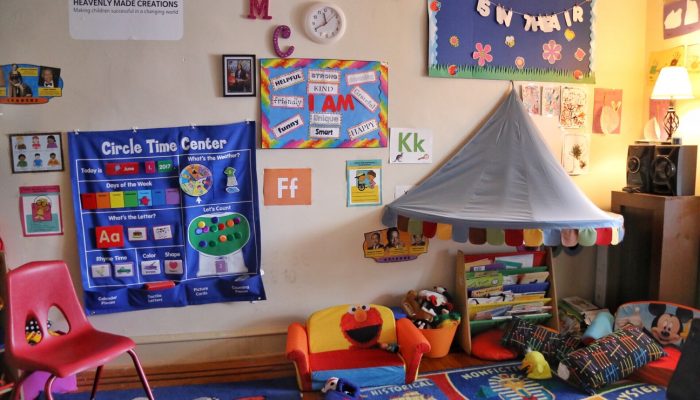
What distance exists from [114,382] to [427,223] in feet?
6.38

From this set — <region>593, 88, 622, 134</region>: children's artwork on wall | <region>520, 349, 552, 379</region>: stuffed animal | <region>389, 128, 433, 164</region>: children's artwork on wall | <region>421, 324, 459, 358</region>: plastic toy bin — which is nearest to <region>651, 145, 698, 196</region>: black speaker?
<region>593, 88, 622, 134</region>: children's artwork on wall

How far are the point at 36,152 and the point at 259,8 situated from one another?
149cm

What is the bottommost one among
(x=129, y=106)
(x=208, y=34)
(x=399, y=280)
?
(x=399, y=280)

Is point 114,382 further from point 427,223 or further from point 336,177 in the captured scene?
point 427,223

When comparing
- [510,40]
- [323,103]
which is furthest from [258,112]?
[510,40]

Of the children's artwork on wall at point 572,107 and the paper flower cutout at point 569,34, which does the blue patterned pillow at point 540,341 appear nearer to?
the children's artwork on wall at point 572,107

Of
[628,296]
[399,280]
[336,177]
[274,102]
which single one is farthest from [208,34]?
[628,296]

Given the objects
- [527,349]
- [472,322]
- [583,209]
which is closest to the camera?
[583,209]

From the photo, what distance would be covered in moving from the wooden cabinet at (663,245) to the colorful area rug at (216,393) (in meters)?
2.26

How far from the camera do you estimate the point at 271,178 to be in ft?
9.55

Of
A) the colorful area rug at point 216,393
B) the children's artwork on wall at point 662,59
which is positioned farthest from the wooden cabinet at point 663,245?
the colorful area rug at point 216,393

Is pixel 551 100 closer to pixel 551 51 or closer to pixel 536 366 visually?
pixel 551 51

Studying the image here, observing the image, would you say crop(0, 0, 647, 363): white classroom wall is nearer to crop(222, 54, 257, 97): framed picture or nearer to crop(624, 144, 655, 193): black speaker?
crop(222, 54, 257, 97): framed picture

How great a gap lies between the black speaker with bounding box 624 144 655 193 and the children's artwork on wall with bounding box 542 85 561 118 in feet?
1.75
